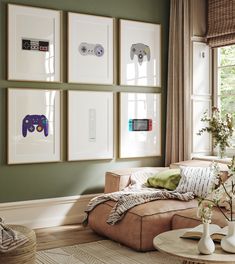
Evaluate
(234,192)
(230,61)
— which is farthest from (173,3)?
(234,192)

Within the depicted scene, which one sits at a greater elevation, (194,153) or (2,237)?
(194,153)

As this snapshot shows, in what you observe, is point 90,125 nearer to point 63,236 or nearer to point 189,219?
point 63,236

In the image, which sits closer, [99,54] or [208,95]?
[99,54]

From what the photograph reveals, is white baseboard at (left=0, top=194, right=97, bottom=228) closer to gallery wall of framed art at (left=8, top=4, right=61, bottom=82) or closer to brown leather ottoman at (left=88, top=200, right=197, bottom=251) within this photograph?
brown leather ottoman at (left=88, top=200, right=197, bottom=251)

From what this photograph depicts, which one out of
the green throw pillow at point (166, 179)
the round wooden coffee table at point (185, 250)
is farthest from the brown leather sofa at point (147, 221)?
the round wooden coffee table at point (185, 250)

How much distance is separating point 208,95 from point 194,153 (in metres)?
0.76

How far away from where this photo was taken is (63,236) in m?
4.89

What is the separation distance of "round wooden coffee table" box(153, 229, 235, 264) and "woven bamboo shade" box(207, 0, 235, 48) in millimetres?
3100

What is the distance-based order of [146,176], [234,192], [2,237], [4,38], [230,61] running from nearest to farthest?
[234,192] < [2,237] < [4,38] < [146,176] < [230,61]

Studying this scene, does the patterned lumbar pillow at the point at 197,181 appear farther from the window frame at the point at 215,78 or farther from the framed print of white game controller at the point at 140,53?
the framed print of white game controller at the point at 140,53

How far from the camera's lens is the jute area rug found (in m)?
4.04

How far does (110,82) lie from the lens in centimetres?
560

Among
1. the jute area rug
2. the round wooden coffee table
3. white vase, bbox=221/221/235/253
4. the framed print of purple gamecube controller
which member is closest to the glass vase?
the jute area rug

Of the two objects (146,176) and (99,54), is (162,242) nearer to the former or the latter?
(146,176)
